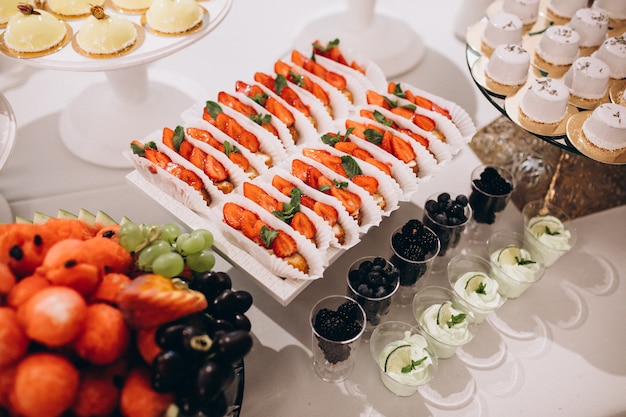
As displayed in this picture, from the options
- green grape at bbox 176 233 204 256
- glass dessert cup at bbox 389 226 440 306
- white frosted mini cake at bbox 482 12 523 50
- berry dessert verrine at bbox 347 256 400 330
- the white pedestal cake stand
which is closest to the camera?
green grape at bbox 176 233 204 256

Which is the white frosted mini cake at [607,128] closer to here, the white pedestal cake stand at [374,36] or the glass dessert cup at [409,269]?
the glass dessert cup at [409,269]

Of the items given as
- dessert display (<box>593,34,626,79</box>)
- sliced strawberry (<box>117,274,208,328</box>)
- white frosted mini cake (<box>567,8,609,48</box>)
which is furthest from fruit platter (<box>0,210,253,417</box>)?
white frosted mini cake (<box>567,8,609,48</box>)

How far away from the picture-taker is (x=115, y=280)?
88 cm

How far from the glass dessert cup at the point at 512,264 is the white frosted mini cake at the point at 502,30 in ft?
2.01

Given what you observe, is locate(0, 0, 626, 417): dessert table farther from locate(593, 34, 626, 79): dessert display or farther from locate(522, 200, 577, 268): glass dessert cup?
locate(593, 34, 626, 79): dessert display

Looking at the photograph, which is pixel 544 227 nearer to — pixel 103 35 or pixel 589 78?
pixel 589 78

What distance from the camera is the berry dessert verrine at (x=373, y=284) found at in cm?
116

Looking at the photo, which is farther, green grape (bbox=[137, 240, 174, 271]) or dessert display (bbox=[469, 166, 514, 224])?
dessert display (bbox=[469, 166, 514, 224])

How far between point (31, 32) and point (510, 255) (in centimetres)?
140

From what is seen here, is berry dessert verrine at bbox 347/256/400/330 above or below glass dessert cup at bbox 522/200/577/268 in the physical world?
above

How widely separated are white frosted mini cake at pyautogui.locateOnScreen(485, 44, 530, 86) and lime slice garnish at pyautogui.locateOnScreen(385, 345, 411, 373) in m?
0.86

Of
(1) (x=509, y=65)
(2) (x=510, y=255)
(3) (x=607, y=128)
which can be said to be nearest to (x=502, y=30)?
(1) (x=509, y=65)

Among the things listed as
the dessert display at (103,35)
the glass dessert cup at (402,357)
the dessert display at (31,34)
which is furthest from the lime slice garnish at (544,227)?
the dessert display at (31,34)

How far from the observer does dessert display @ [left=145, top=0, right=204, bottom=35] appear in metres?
1.43
